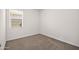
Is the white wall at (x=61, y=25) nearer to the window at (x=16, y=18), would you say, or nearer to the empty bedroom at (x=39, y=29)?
the empty bedroom at (x=39, y=29)

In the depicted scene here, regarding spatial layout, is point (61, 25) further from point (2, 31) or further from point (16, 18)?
point (2, 31)

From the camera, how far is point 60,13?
1567 millimetres

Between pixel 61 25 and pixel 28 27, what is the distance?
1.55 ft

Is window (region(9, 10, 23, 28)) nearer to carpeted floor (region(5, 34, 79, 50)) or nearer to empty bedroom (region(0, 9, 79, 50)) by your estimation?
empty bedroom (region(0, 9, 79, 50))

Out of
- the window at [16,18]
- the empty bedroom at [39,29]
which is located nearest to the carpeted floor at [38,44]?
the empty bedroom at [39,29]

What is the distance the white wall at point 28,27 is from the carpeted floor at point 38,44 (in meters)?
0.06

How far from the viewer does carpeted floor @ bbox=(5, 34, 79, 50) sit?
155cm

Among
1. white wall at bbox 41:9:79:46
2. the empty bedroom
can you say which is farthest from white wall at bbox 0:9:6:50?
white wall at bbox 41:9:79:46

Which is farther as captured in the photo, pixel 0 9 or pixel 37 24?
pixel 37 24

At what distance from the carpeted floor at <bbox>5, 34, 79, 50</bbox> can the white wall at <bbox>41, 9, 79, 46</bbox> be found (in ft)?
0.21

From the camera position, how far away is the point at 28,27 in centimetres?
161
